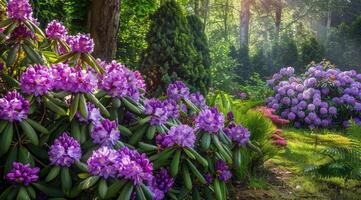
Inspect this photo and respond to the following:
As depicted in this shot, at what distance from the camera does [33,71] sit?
2.58m

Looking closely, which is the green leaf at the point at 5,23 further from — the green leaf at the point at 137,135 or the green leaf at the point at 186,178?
the green leaf at the point at 186,178

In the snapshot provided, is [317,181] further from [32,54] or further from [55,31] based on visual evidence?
[32,54]

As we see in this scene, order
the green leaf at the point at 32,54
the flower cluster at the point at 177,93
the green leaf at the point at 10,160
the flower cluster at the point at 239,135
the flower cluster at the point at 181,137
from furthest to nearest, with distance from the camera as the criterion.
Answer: the flower cluster at the point at 177,93 < the flower cluster at the point at 239,135 < the green leaf at the point at 32,54 < the flower cluster at the point at 181,137 < the green leaf at the point at 10,160

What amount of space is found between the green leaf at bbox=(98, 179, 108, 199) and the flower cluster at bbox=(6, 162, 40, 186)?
378mm

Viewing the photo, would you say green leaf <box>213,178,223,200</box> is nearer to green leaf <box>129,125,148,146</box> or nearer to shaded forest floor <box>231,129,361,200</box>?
green leaf <box>129,125,148,146</box>

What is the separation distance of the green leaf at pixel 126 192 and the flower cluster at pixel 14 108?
27.3 inches

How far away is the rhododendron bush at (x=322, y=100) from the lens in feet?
31.3

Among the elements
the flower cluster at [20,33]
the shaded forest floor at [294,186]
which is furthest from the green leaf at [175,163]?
the shaded forest floor at [294,186]

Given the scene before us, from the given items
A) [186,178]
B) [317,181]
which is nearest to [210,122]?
[186,178]

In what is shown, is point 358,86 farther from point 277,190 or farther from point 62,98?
point 62,98

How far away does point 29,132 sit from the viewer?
2.46m

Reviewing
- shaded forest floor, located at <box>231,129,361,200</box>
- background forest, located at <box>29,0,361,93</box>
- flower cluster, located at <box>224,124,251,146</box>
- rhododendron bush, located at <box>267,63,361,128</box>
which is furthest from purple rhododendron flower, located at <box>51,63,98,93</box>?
rhododendron bush, located at <box>267,63,361,128</box>

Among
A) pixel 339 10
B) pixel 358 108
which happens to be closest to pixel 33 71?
pixel 358 108

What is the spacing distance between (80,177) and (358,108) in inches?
323
